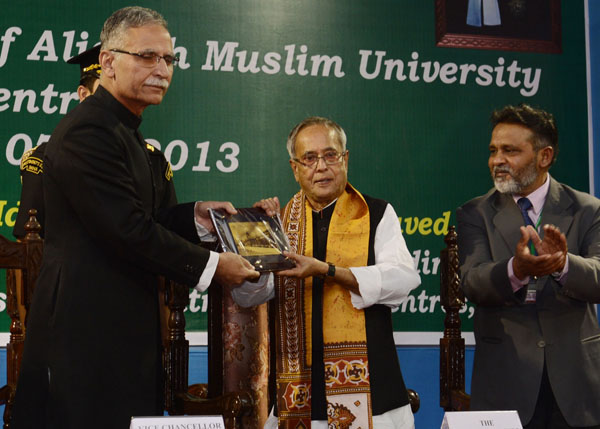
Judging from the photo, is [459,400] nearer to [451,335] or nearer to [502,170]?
[451,335]

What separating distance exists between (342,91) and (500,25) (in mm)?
1053

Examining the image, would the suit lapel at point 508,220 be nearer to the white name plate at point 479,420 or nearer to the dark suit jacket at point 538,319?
the dark suit jacket at point 538,319

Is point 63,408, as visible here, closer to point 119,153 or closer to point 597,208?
point 119,153

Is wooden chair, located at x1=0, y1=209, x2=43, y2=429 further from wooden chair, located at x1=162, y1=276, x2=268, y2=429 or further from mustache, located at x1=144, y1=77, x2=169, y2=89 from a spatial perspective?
mustache, located at x1=144, y1=77, x2=169, y2=89

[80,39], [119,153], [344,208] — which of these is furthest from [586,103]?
[119,153]

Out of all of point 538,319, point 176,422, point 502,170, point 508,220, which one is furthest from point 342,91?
point 176,422

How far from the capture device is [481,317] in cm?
268

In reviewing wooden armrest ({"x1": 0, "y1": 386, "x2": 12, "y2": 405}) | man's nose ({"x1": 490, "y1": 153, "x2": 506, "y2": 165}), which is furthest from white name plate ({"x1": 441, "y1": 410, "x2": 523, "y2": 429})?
wooden armrest ({"x1": 0, "y1": 386, "x2": 12, "y2": 405})

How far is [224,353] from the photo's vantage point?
2.79 m

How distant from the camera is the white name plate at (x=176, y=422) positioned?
1516 mm

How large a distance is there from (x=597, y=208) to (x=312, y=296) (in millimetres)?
1046

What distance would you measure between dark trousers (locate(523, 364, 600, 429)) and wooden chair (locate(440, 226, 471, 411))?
0.58m

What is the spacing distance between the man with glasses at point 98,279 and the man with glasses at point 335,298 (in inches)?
21.0

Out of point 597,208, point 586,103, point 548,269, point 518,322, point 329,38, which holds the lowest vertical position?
point 518,322
